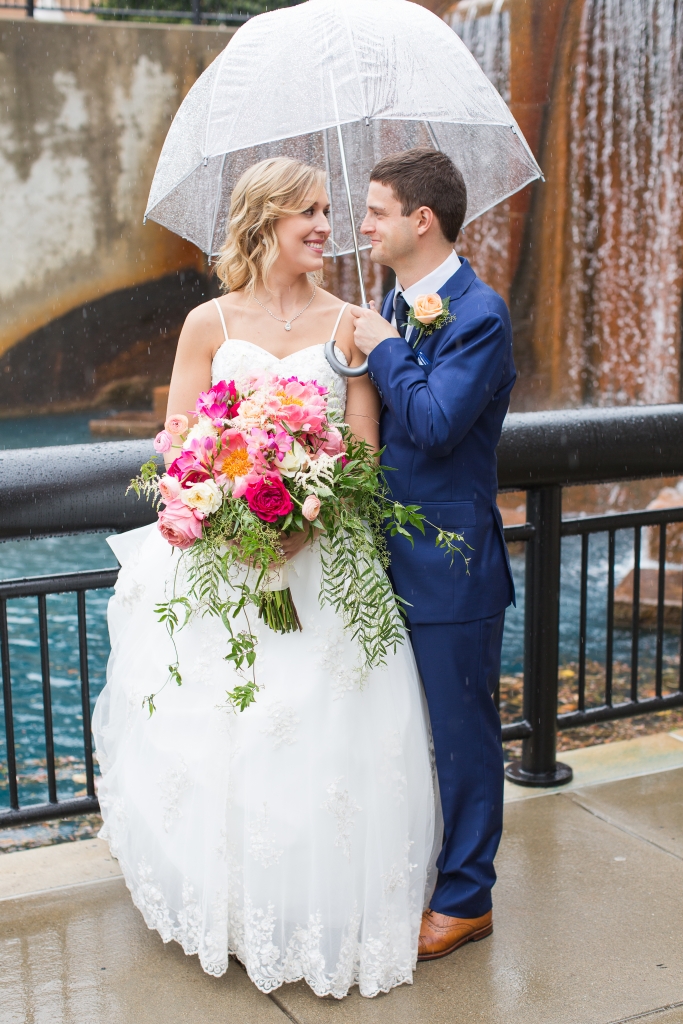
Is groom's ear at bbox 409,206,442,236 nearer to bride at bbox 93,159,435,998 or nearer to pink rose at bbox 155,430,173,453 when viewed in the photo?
bride at bbox 93,159,435,998

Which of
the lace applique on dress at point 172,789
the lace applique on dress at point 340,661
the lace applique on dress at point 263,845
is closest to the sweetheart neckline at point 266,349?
the lace applique on dress at point 340,661

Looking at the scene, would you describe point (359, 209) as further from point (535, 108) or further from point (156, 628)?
point (535, 108)

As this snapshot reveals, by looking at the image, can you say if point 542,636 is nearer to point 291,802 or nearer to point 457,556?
point 457,556

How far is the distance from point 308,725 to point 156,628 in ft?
1.78

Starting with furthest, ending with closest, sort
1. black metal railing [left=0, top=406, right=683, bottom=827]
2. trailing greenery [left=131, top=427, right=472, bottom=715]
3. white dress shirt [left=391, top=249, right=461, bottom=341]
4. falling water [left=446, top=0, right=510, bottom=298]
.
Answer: falling water [left=446, top=0, right=510, bottom=298] → black metal railing [left=0, top=406, right=683, bottom=827] → white dress shirt [left=391, top=249, right=461, bottom=341] → trailing greenery [left=131, top=427, right=472, bottom=715]

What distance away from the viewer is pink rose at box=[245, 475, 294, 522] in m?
2.52

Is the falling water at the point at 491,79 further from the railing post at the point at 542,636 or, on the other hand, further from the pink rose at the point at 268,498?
the pink rose at the point at 268,498

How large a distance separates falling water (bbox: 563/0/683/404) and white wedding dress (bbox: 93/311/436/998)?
35.1 feet

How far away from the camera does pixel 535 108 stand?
41.3 feet

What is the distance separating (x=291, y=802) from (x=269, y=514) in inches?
31.1

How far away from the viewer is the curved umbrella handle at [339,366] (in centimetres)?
288

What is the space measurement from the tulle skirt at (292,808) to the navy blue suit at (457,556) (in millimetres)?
104

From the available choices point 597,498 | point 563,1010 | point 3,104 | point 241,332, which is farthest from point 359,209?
point 3,104

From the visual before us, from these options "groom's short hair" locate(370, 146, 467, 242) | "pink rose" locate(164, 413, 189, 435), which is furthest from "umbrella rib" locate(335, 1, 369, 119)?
"pink rose" locate(164, 413, 189, 435)
